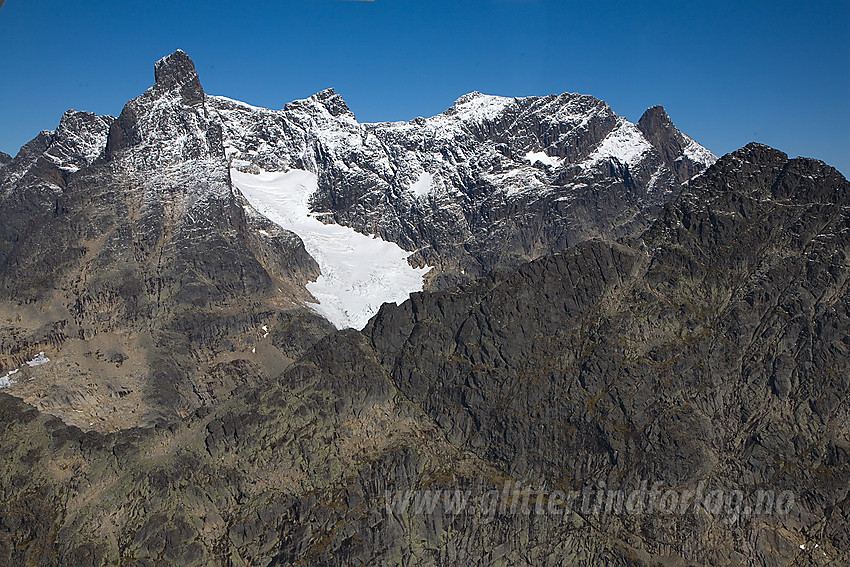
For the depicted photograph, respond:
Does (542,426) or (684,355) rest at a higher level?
(684,355)

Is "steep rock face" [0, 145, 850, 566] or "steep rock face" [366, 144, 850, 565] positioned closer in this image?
"steep rock face" [0, 145, 850, 566]

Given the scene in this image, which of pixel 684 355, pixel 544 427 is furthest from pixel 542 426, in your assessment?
pixel 684 355

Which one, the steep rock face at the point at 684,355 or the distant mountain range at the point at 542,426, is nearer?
the distant mountain range at the point at 542,426

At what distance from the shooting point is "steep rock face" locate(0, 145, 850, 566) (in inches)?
5094

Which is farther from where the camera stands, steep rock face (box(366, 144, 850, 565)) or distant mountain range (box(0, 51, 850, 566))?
steep rock face (box(366, 144, 850, 565))

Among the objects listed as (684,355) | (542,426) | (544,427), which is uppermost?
(684,355)

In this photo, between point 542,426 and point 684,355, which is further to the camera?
point 684,355

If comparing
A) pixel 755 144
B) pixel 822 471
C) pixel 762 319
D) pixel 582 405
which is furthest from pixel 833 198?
pixel 582 405

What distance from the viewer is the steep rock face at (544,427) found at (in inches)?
5094

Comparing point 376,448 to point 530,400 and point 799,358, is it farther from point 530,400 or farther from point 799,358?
point 799,358

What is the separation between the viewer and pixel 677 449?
135125 millimetres

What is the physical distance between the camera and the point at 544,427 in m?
144

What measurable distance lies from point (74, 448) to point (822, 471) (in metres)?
138

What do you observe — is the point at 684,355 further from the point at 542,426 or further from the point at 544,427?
the point at 542,426
